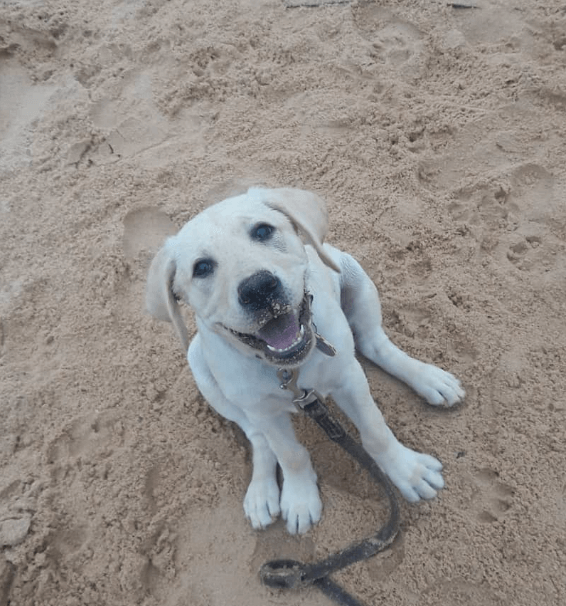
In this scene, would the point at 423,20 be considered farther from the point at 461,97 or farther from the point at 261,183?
the point at 261,183

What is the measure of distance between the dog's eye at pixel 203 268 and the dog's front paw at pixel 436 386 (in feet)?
4.82

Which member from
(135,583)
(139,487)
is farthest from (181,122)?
(135,583)

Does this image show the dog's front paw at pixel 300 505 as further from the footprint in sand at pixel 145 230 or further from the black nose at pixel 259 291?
the footprint in sand at pixel 145 230

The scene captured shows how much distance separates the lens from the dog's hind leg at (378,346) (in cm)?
304

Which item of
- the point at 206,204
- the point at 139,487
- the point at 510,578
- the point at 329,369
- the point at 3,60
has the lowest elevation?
the point at 510,578

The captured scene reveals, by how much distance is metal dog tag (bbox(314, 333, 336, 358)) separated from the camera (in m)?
2.34

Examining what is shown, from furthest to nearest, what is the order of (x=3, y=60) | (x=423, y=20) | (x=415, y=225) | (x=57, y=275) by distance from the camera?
(x=3, y=60) < (x=423, y=20) < (x=57, y=275) < (x=415, y=225)

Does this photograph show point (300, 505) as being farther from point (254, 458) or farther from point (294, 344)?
point (294, 344)

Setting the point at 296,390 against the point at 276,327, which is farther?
the point at 296,390

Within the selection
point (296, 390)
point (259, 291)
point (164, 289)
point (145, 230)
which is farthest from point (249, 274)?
point (145, 230)

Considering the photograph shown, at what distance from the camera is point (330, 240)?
3.88m

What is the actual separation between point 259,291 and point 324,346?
1.48 ft

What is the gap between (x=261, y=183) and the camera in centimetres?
420

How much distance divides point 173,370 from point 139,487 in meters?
0.74
